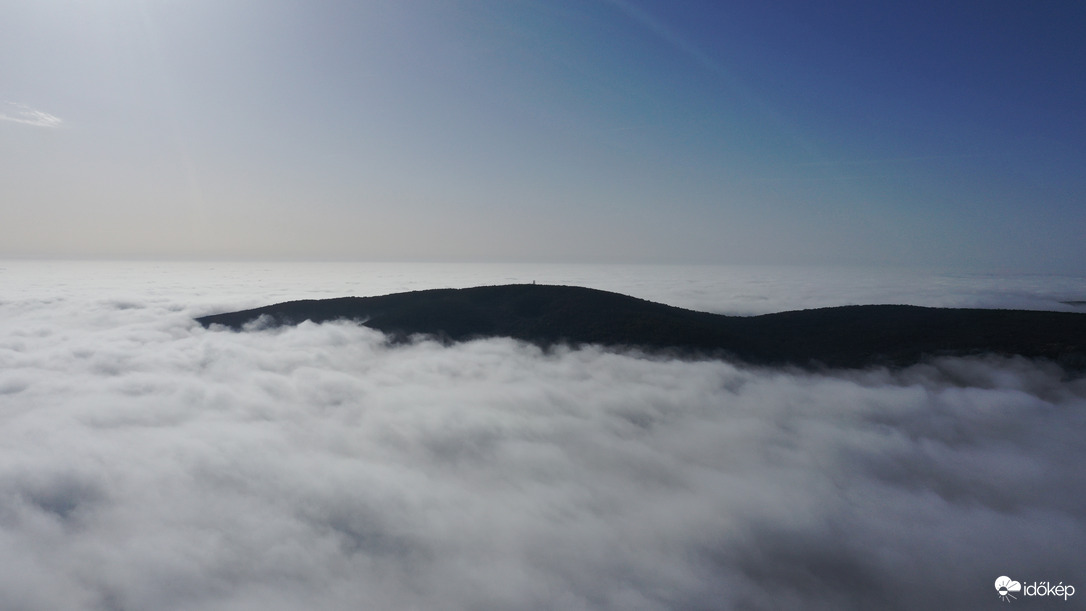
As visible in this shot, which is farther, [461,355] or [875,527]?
[461,355]

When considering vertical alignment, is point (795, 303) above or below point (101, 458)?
above

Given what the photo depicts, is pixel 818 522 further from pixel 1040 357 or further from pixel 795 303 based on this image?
pixel 795 303

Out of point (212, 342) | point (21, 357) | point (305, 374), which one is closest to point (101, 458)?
point (305, 374)

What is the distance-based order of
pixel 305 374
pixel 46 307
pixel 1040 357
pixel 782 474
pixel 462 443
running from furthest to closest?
pixel 46 307
pixel 305 374
pixel 1040 357
pixel 462 443
pixel 782 474

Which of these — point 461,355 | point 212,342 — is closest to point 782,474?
point 461,355

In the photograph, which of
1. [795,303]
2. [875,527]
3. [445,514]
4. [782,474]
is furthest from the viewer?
[795,303]

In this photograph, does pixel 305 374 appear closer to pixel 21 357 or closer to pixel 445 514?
pixel 445 514

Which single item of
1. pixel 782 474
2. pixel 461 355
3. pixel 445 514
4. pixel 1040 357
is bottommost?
pixel 445 514
